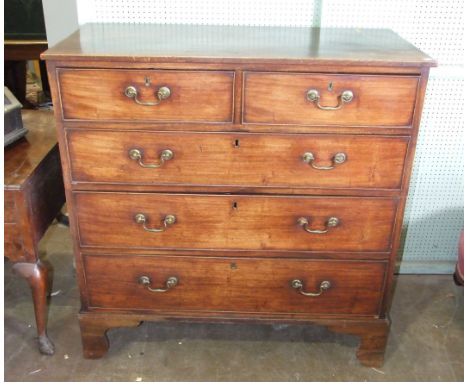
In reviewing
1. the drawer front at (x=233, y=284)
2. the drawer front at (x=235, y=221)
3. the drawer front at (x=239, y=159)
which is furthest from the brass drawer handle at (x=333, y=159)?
the drawer front at (x=233, y=284)

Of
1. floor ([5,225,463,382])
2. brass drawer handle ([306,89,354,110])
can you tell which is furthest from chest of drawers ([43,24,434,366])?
floor ([5,225,463,382])

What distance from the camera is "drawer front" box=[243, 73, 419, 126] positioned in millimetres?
1419

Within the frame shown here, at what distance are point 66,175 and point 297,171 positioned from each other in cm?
71

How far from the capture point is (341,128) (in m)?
1.49

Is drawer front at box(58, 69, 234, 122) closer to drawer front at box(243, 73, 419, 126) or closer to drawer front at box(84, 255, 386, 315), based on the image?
drawer front at box(243, 73, 419, 126)

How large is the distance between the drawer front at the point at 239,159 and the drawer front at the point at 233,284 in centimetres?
31

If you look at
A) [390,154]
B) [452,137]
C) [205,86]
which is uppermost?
[205,86]

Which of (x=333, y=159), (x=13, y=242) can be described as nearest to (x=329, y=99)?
(x=333, y=159)

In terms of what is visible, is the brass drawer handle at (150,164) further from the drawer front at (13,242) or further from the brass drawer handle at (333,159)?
the drawer front at (13,242)

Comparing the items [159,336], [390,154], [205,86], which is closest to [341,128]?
[390,154]

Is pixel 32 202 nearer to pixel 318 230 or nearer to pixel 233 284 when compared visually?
pixel 233 284

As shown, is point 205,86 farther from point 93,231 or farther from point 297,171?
point 93,231

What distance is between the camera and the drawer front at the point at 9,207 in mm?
1647

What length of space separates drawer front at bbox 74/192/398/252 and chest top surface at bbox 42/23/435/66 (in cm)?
44
